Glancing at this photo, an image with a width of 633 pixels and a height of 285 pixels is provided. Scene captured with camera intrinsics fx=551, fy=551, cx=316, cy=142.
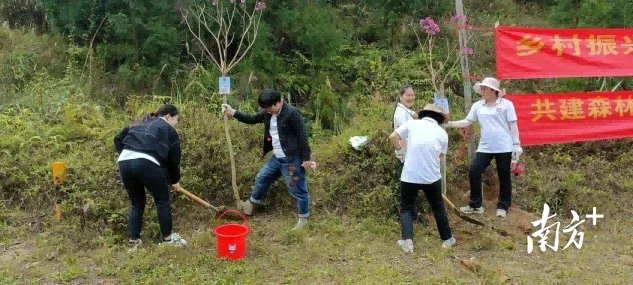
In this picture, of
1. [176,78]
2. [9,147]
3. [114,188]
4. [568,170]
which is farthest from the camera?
[176,78]

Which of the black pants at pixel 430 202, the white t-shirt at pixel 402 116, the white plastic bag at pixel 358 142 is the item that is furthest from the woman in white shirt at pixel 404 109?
the white plastic bag at pixel 358 142

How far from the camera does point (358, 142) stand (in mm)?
5953

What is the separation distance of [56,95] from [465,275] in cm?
537

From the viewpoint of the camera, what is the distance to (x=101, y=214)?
517 cm

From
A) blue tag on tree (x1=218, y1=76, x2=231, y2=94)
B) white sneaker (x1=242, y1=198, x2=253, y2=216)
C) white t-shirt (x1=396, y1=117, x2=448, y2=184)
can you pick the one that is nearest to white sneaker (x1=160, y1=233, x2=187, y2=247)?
white sneaker (x1=242, y1=198, x2=253, y2=216)

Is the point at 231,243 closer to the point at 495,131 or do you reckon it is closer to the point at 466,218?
the point at 466,218

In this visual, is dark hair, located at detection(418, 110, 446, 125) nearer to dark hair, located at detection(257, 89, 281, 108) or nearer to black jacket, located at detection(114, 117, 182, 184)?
dark hair, located at detection(257, 89, 281, 108)

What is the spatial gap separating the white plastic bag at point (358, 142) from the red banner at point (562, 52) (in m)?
1.65

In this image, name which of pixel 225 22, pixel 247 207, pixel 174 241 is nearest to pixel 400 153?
pixel 247 207

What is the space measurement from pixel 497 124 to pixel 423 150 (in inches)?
47.5

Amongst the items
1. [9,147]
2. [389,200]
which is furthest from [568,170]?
[9,147]

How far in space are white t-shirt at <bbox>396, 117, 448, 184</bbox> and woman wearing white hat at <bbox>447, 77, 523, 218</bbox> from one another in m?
0.92

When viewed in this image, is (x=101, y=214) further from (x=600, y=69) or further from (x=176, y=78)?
(x=600, y=69)

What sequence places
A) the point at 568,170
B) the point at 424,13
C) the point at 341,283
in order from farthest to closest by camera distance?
1. the point at 424,13
2. the point at 568,170
3. the point at 341,283
